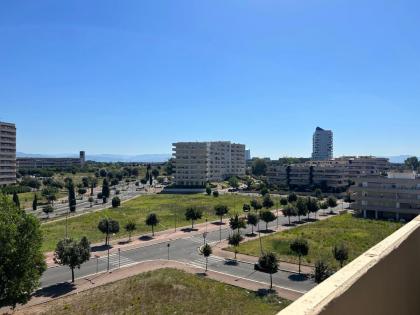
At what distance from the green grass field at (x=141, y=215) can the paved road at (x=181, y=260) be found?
31.4 feet

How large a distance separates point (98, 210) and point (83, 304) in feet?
180

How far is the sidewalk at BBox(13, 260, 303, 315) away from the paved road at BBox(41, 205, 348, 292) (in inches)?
52.1

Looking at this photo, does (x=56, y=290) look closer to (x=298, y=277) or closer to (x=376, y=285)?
(x=298, y=277)

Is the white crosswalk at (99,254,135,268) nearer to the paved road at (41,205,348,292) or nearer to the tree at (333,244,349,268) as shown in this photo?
the paved road at (41,205,348,292)

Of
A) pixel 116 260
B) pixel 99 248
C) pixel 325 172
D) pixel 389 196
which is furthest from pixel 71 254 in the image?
pixel 325 172

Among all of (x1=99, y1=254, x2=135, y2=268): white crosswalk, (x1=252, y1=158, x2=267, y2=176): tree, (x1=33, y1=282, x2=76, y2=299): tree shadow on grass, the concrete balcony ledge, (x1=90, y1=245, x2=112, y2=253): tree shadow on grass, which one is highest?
(x1=252, y1=158, x2=267, y2=176): tree

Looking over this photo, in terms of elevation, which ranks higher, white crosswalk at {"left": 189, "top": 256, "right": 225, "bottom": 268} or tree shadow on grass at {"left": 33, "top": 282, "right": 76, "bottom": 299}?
white crosswalk at {"left": 189, "top": 256, "right": 225, "bottom": 268}

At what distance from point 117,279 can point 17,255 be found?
1200 centimetres

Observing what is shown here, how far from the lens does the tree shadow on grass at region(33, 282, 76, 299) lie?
32359 mm

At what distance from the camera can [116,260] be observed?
143 feet

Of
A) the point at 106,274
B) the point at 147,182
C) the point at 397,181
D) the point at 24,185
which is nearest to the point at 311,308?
the point at 106,274

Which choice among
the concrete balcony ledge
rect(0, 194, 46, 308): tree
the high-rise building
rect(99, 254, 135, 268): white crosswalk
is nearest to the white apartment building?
the high-rise building

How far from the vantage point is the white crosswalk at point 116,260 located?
4183 cm

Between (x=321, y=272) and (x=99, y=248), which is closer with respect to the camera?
(x=321, y=272)
